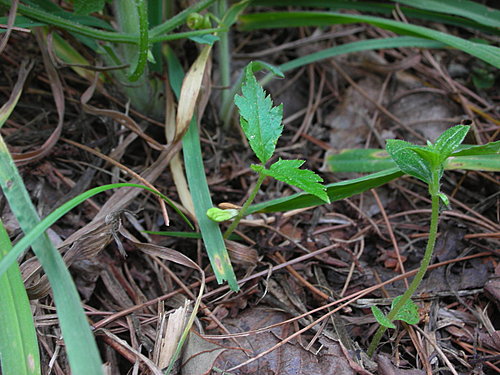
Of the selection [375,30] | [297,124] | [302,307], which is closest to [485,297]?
→ [302,307]

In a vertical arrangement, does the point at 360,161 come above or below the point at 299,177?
below

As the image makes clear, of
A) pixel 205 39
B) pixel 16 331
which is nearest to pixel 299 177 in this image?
pixel 205 39

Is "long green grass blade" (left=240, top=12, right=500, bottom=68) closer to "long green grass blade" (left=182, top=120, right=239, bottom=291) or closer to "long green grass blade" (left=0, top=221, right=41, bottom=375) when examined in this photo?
"long green grass blade" (left=182, top=120, right=239, bottom=291)

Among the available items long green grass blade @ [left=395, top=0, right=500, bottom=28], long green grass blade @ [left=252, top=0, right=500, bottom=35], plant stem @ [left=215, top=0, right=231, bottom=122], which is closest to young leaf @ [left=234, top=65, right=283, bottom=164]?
plant stem @ [left=215, top=0, right=231, bottom=122]

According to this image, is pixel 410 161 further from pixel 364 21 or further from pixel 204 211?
pixel 364 21

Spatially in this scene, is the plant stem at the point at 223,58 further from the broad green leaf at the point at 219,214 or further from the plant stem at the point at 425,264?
the plant stem at the point at 425,264

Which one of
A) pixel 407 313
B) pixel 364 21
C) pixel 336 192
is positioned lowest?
pixel 407 313

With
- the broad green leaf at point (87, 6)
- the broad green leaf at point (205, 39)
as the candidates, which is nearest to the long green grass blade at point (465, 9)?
the broad green leaf at point (205, 39)
